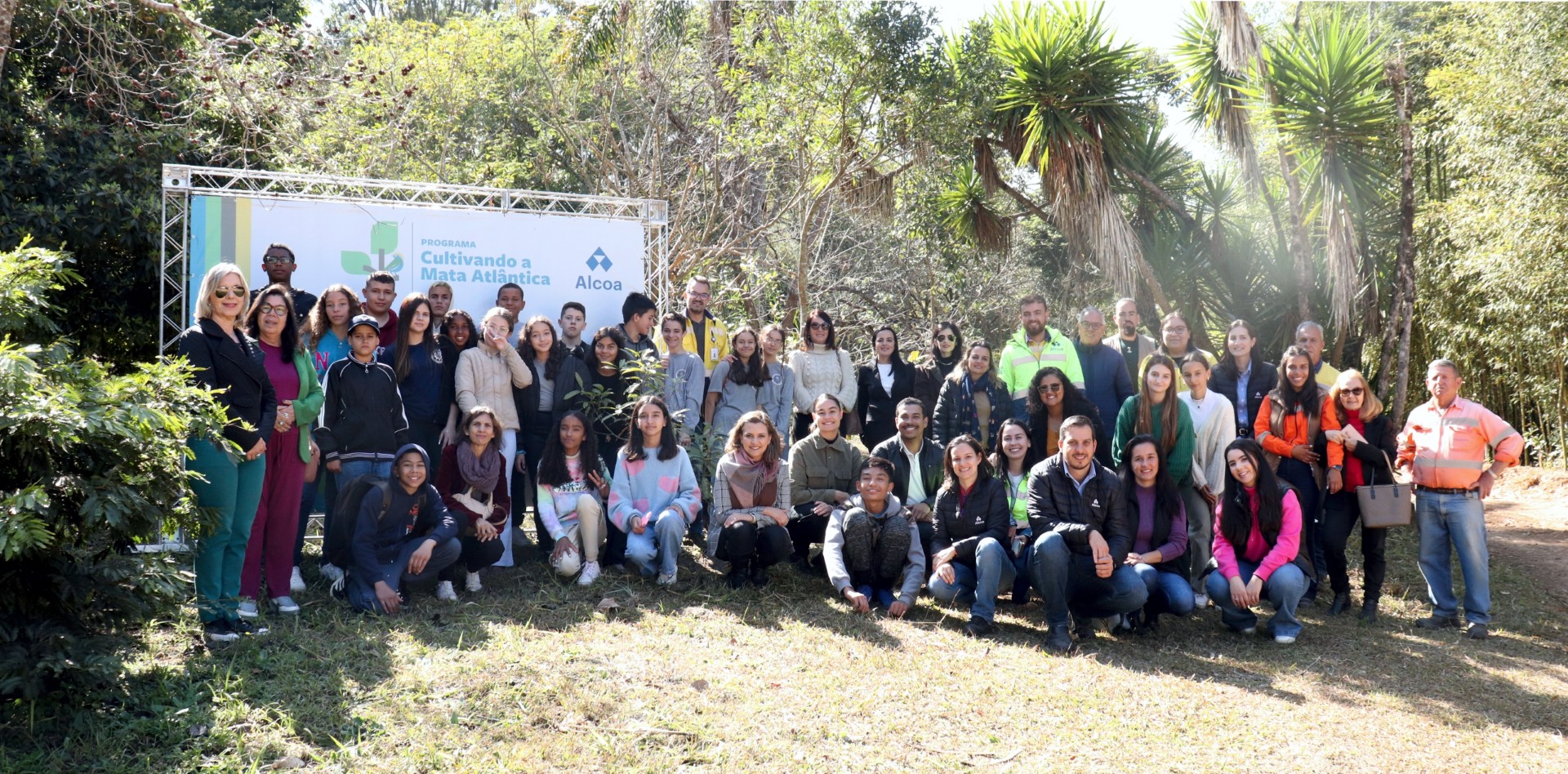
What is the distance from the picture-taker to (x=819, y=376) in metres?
7.30

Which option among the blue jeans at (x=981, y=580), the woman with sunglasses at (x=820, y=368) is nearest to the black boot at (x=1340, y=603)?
the blue jeans at (x=981, y=580)

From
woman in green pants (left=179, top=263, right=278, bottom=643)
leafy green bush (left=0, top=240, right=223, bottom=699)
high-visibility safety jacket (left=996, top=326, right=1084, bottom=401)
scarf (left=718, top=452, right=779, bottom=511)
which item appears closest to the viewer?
leafy green bush (left=0, top=240, right=223, bottom=699)

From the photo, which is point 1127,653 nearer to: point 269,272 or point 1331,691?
point 1331,691

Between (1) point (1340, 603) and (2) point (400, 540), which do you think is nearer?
(2) point (400, 540)

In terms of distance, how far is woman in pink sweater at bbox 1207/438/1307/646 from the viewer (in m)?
5.66

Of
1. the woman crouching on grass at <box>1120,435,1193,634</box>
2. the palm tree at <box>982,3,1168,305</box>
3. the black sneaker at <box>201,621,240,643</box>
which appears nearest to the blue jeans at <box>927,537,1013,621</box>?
the woman crouching on grass at <box>1120,435,1193,634</box>

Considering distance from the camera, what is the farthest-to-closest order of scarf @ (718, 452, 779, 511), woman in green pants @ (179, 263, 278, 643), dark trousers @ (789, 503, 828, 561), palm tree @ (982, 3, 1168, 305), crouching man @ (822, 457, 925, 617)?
palm tree @ (982, 3, 1168, 305) < dark trousers @ (789, 503, 828, 561) < scarf @ (718, 452, 779, 511) < crouching man @ (822, 457, 925, 617) < woman in green pants @ (179, 263, 278, 643)

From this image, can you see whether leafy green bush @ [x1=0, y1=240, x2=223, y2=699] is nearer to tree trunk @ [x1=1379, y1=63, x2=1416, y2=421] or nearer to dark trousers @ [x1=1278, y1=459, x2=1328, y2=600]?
dark trousers @ [x1=1278, y1=459, x2=1328, y2=600]

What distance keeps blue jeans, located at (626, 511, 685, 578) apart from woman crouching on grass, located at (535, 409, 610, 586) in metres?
0.22

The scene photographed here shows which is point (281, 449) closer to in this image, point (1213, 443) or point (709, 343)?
point (709, 343)

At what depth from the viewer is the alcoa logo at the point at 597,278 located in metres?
8.17

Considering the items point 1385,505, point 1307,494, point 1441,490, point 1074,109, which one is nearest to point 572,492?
point 1307,494

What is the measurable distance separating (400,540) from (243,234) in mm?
2806

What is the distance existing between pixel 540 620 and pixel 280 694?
1394 mm
